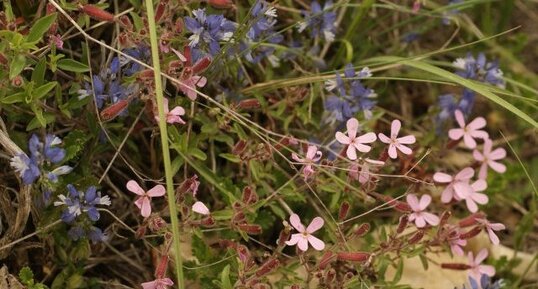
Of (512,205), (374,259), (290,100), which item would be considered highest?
(290,100)

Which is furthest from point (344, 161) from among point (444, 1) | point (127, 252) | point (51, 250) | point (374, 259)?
point (444, 1)

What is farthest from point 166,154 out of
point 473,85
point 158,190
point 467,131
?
point 467,131

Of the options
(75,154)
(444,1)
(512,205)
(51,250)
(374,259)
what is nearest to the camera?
(75,154)

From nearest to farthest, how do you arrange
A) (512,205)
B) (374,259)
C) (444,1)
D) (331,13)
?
1. (374,259)
2. (331,13)
3. (512,205)
4. (444,1)

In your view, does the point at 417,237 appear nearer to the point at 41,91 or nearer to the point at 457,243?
the point at 457,243

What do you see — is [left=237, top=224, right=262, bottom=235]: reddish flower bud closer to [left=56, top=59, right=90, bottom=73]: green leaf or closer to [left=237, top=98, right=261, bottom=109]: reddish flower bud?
[left=237, top=98, right=261, bottom=109]: reddish flower bud

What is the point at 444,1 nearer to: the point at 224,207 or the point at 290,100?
the point at 290,100

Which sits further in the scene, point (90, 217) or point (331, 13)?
point (331, 13)

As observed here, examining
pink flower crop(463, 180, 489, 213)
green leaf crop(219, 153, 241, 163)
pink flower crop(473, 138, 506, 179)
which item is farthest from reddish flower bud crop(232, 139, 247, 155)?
pink flower crop(473, 138, 506, 179)
